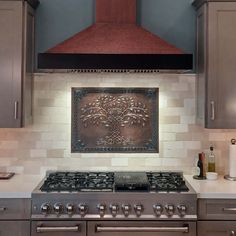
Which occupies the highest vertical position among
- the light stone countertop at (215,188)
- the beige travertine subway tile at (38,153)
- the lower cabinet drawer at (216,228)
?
the beige travertine subway tile at (38,153)

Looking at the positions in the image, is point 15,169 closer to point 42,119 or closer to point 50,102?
point 42,119

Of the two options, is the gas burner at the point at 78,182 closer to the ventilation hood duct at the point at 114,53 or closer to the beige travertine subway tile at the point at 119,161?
the beige travertine subway tile at the point at 119,161

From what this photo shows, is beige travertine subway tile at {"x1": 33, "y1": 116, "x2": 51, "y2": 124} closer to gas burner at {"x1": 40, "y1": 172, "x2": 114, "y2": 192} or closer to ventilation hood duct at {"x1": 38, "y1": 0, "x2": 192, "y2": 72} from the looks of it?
gas burner at {"x1": 40, "y1": 172, "x2": 114, "y2": 192}

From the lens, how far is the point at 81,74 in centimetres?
313

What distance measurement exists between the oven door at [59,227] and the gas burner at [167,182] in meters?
0.59

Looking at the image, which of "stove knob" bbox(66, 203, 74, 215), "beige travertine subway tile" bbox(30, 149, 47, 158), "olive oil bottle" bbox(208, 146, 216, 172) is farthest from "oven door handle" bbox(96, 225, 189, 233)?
"beige travertine subway tile" bbox(30, 149, 47, 158)

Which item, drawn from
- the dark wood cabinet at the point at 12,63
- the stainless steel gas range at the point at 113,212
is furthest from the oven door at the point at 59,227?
the dark wood cabinet at the point at 12,63

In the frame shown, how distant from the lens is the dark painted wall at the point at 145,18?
313 cm

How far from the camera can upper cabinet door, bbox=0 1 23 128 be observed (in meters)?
2.72

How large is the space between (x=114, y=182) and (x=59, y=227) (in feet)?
1.75

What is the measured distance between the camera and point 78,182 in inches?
107

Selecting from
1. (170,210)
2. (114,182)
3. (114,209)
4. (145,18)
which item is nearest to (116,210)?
(114,209)

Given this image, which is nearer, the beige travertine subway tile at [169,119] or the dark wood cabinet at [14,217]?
the dark wood cabinet at [14,217]

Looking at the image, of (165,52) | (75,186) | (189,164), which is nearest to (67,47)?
(165,52)
